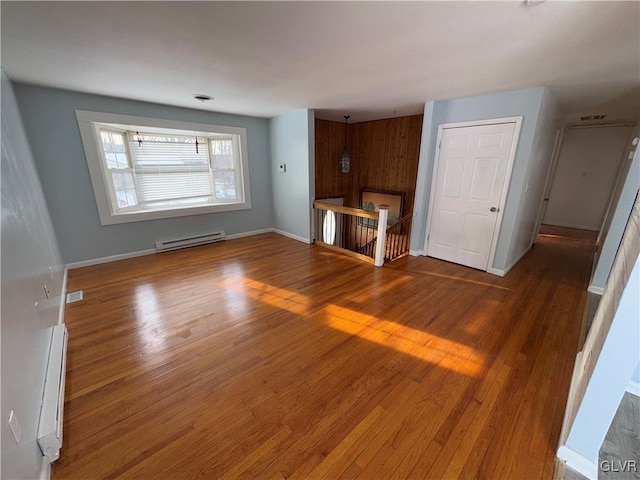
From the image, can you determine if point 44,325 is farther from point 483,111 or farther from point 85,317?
point 483,111

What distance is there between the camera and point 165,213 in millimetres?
4309

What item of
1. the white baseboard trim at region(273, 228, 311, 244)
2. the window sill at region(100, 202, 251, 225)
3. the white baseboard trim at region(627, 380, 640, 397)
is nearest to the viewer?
the white baseboard trim at region(627, 380, 640, 397)

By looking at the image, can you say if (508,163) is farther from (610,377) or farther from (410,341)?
(610,377)

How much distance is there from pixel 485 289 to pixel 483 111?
2.35m

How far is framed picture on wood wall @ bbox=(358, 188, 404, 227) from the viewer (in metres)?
5.59

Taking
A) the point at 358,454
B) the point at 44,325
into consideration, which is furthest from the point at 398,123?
the point at 44,325

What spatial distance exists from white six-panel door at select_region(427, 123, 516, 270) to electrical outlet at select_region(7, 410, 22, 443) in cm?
450

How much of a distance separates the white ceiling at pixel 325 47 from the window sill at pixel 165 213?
1702mm

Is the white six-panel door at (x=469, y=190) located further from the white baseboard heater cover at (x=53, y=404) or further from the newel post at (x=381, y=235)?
the white baseboard heater cover at (x=53, y=404)

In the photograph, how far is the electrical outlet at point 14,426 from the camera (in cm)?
102

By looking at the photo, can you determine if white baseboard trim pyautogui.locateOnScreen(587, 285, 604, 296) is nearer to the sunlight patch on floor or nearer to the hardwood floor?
the hardwood floor

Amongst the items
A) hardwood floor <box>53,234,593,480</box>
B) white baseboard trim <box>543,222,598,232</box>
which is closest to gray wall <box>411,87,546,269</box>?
hardwood floor <box>53,234,593,480</box>

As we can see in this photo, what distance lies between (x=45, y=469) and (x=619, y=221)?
5.23m

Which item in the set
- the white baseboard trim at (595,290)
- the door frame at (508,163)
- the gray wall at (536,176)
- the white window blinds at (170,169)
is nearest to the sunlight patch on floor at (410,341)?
the door frame at (508,163)
